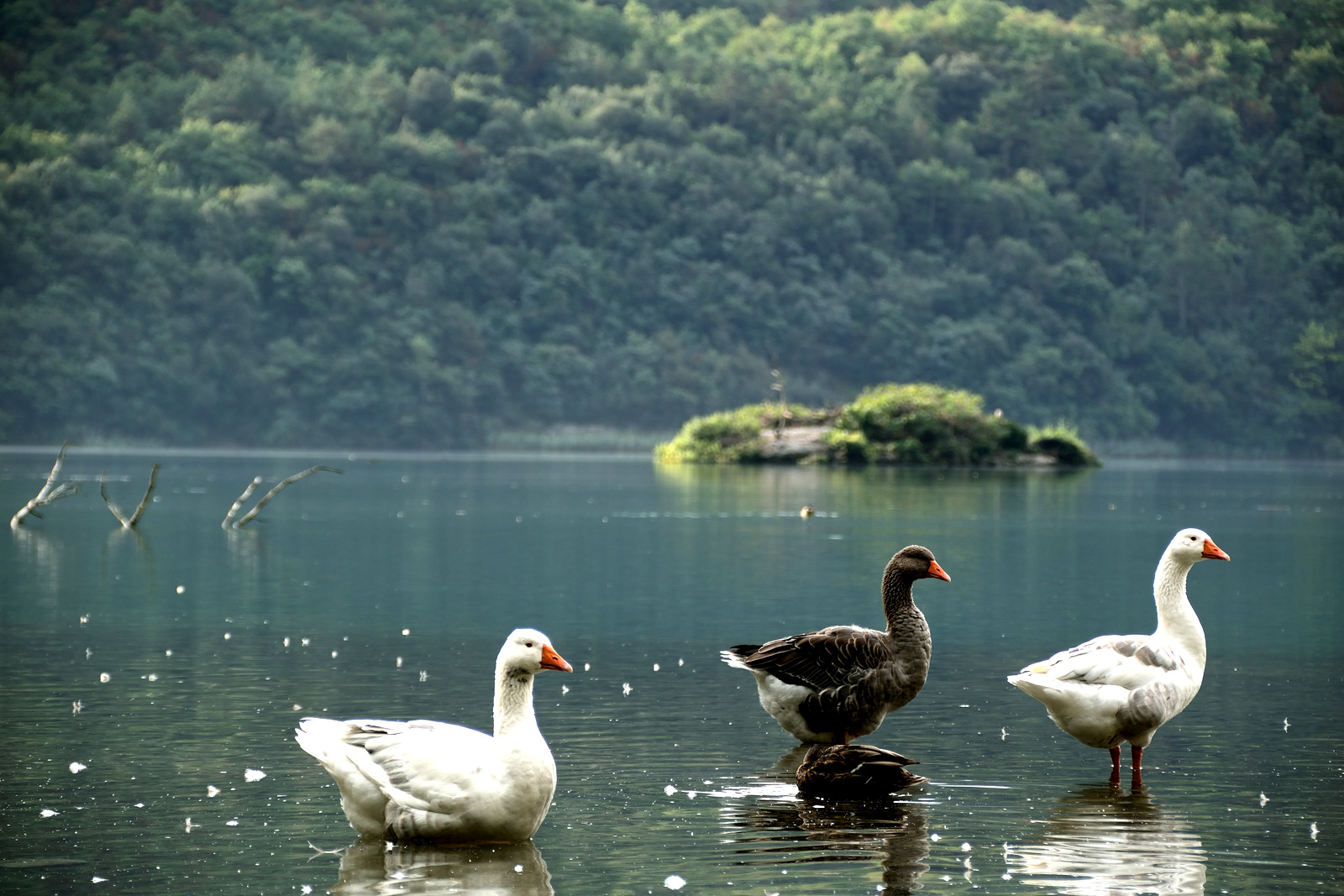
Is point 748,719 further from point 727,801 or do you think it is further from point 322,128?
point 322,128

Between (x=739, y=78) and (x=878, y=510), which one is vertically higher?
(x=739, y=78)

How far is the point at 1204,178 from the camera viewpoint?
144 metres

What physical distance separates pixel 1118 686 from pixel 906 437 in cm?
6549

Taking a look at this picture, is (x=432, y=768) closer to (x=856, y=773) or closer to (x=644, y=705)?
(x=856, y=773)

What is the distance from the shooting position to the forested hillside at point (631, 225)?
12075 centimetres

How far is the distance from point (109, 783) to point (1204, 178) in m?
142

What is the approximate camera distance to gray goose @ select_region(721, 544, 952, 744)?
13023 mm

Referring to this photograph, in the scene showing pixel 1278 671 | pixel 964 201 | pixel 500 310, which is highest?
pixel 964 201

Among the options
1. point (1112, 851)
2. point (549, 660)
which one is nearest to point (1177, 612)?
point (1112, 851)

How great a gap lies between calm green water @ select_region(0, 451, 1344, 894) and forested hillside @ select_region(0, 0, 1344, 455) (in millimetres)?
85167

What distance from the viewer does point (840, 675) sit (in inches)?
514

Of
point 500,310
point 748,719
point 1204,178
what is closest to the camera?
point 748,719

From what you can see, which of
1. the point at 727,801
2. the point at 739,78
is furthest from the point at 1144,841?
the point at 739,78

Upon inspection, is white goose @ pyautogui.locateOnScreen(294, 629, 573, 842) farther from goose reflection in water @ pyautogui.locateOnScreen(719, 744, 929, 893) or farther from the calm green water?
goose reflection in water @ pyautogui.locateOnScreen(719, 744, 929, 893)
